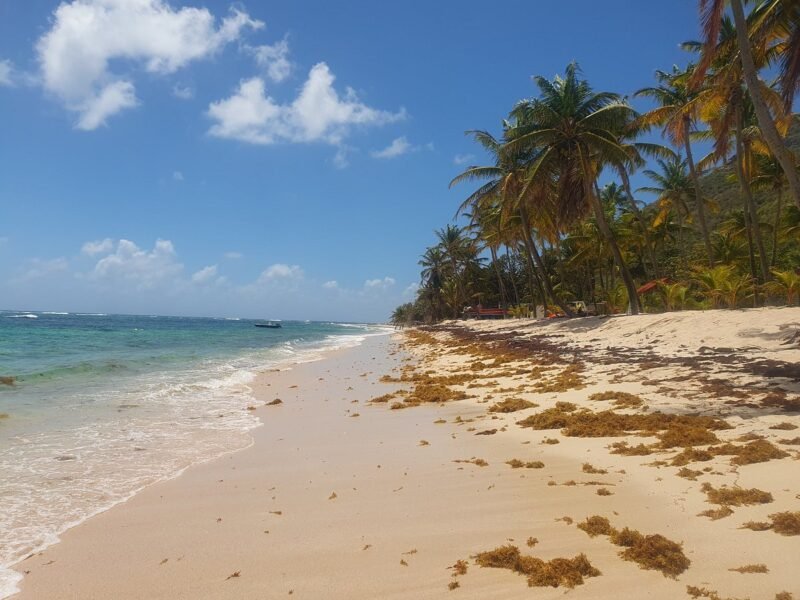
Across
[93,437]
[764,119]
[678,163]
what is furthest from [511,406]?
[678,163]

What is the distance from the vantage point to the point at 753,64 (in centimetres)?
1147

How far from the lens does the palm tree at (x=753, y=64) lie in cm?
1029

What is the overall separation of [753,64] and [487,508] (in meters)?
12.9

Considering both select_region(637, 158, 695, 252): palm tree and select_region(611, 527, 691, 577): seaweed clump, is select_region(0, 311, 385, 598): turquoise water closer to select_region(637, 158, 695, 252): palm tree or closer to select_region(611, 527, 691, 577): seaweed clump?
select_region(611, 527, 691, 577): seaweed clump

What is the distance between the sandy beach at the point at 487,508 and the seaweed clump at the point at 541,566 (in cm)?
1

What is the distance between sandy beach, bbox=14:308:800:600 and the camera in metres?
3.01

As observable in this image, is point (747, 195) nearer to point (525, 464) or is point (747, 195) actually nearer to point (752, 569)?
point (525, 464)

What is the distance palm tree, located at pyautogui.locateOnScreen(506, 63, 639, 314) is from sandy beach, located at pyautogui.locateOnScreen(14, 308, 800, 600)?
1494 cm

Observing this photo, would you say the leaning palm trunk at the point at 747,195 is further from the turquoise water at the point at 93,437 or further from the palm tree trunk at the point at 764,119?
the turquoise water at the point at 93,437

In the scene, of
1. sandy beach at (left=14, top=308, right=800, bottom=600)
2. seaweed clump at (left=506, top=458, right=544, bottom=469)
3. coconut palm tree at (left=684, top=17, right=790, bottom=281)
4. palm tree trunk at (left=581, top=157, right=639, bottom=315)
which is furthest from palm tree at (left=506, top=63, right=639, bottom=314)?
seaweed clump at (left=506, top=458, right=544, bottom=469)

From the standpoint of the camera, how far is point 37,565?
3.63 meters

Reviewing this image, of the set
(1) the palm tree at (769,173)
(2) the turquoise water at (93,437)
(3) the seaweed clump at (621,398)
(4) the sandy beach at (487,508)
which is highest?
(1) the palm tree at (769,173)

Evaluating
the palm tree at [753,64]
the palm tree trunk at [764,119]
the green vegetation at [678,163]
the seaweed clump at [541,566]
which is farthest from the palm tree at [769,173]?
the seaweed clump at [541,566]

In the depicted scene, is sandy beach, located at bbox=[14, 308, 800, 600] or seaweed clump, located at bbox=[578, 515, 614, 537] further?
seaweed clump, located at bbox=[578, 515, 614, 537]
